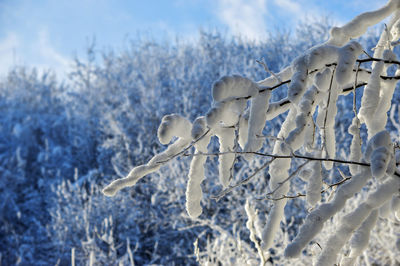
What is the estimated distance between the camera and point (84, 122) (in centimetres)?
1050

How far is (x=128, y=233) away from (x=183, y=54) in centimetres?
633

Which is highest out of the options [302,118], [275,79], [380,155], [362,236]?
[275,79]

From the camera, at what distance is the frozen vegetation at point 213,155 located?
0.69 meters

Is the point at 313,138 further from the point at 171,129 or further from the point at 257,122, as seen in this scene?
the point at 171,129

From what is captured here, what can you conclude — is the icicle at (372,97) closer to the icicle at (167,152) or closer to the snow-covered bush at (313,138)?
the snow-covered bush at (313,138)

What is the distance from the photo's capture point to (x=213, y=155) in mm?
817

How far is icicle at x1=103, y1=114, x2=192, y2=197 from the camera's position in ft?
2.50

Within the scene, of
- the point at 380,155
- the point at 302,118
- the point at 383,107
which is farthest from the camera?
the point at 383,107

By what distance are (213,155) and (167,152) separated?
97mm

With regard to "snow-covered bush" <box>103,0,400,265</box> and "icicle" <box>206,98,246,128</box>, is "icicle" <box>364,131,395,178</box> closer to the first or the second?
"snow-covered bush" <box>103,0,400,265</box>

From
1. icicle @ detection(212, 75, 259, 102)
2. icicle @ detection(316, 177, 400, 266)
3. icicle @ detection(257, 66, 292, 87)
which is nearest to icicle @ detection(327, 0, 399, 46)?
icicle @ detection(257, 66, 292, 87)

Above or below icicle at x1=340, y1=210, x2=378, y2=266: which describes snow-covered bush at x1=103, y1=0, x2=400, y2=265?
above

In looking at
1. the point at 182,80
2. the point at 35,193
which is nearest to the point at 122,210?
the point at 35,193

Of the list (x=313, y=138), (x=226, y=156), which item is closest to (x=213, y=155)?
(x=226, y=156)
